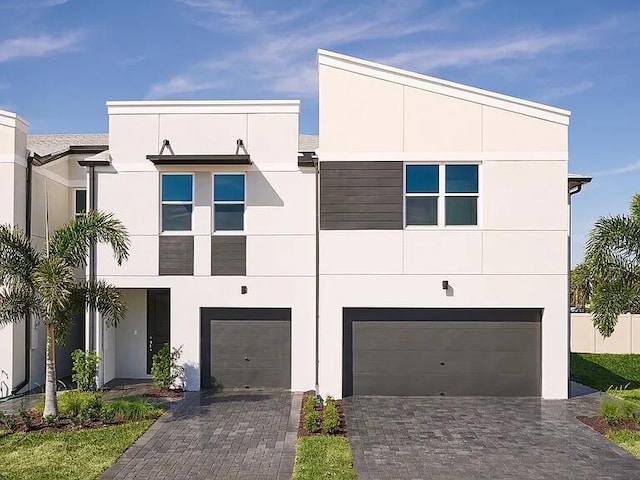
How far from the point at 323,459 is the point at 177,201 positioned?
25.1 feet

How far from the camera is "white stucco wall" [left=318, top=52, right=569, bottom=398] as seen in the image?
43.3 feet

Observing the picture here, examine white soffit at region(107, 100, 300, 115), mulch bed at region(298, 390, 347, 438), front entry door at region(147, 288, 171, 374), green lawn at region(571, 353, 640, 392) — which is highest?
white soffit at region(107, 100, 300, 115)

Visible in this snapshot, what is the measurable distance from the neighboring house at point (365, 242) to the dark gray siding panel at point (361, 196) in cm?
3

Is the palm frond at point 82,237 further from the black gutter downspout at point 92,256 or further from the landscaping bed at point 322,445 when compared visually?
the landscaping bed at point 322,445

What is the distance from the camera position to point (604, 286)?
40.5 feet

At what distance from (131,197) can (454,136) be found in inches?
300

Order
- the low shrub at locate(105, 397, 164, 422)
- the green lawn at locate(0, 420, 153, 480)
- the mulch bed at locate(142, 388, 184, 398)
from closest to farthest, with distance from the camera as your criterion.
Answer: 1. the green lawn at locate(0, 420, 153, 480)
2. the low shrub at locate(105, 397, 164, 422)
3. the mulch bed at locate(142, 388, 184, 398)

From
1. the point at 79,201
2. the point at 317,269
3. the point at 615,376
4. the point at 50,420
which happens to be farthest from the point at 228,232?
the point at 615,376

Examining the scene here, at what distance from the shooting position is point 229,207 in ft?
A: 46.6

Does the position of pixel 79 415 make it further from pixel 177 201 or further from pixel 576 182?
pixel 576 182

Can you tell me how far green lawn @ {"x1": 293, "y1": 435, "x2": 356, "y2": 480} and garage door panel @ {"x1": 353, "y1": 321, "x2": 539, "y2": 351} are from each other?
3.76 metres

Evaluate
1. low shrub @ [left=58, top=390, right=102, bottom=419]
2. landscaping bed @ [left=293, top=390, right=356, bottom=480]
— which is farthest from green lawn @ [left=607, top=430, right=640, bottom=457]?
low shrub @ [left=58, top=390, right=102, bottom=419]

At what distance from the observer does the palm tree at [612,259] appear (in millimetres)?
12312

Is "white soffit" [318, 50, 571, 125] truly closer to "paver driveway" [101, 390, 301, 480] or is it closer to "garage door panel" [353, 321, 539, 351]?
"garage door panel" [353, 321, 539, 351]
